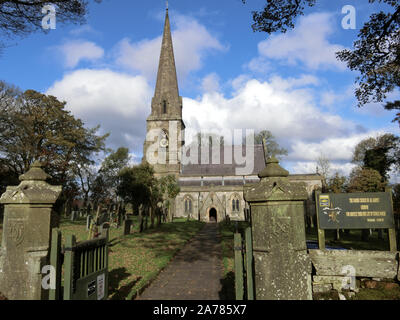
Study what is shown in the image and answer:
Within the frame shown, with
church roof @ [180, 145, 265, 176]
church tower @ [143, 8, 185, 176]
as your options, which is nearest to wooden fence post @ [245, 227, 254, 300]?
church tower @ [143, 8, 185, 176]

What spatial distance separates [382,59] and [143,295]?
9.59 metres

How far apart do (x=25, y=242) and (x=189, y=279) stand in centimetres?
446

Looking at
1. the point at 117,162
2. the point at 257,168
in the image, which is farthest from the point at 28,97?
the point at 257,168

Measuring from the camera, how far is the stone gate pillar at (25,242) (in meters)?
3.78

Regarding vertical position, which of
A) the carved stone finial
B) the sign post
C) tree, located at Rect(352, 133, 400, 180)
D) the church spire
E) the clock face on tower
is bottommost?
the sign post

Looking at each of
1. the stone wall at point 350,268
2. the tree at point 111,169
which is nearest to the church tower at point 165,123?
the tree at point 111,169

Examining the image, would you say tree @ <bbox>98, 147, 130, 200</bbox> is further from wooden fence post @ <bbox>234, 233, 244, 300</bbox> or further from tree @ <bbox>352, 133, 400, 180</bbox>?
wooden fence post @ <bbox>234, 233, 244, 300</bbox>

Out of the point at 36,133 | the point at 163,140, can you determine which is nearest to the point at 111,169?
the point at 163,140

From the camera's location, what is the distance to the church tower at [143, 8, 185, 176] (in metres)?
41.1

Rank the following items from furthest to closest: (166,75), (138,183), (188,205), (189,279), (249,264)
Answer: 1. (166,75)
2. (188,205)
3. (138,183)
4. (189,279)
5. (249,264)

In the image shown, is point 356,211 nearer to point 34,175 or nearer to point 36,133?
point 34,175

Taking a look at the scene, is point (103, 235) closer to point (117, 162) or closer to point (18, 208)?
point (18, 208)

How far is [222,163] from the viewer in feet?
147
